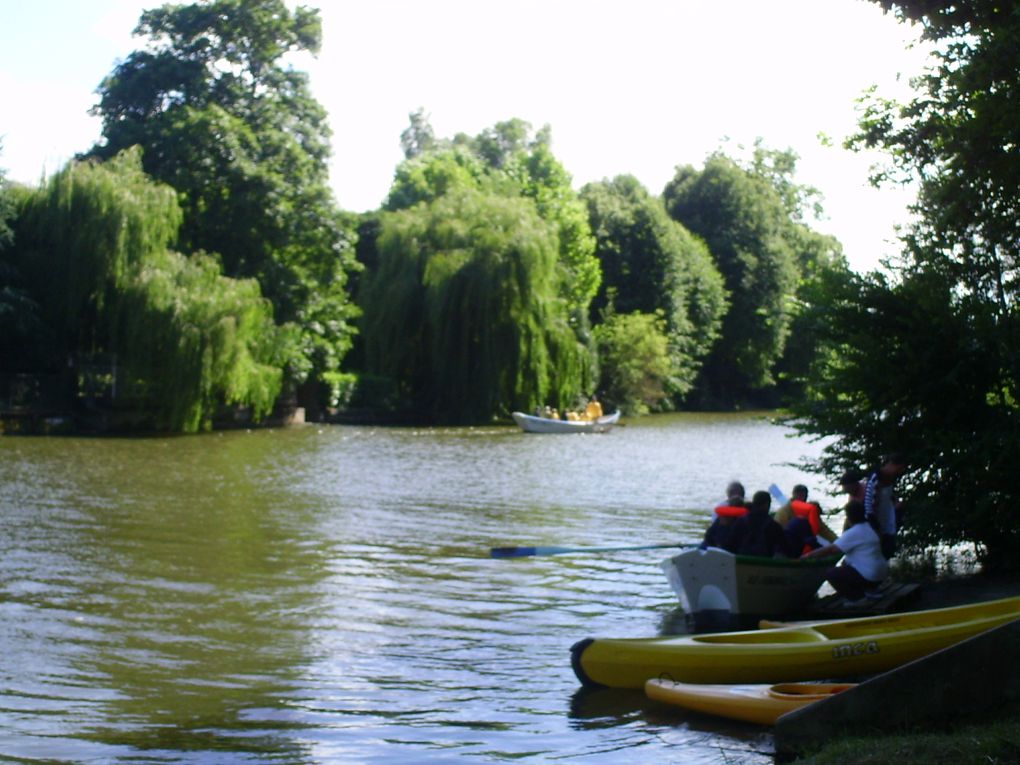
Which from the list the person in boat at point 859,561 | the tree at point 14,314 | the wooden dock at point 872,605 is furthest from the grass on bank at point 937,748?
the tree at point 14,314

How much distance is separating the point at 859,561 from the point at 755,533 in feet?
3.63

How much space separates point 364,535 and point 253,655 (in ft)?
24.8

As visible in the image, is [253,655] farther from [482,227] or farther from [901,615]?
[482,227]

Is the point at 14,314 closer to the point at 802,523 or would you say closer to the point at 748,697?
the point at 802,523

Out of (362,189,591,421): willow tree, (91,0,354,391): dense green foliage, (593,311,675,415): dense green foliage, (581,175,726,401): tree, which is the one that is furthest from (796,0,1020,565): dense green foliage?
(581,175,726,401): tree

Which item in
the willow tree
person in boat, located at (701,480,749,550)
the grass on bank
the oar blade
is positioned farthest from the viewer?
the willow tree

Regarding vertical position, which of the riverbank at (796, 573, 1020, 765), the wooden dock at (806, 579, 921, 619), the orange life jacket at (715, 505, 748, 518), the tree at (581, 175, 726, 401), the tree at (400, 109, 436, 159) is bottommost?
the wooden dock at (806, 579, 921, 619)

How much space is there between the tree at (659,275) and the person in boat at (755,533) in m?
49.4

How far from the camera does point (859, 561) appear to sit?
11367 millimetres

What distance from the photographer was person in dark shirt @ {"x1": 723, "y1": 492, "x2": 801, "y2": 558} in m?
12.1

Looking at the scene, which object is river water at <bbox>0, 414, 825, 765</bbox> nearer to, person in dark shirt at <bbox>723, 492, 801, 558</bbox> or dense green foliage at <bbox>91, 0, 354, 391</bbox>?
person in dark shirt at <bbox>723, 492, 801, 558</bbox>

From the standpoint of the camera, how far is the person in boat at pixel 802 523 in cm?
1298

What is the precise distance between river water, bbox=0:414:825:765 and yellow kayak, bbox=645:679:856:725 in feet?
0.38

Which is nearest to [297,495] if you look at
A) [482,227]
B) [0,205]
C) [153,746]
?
[153,746]
